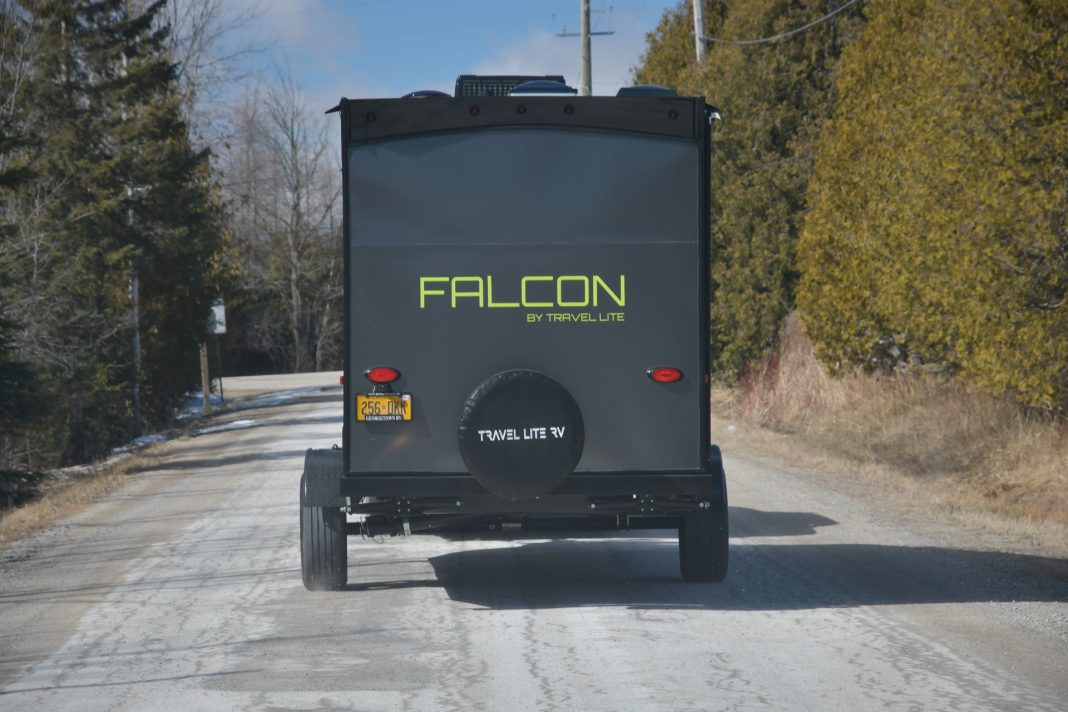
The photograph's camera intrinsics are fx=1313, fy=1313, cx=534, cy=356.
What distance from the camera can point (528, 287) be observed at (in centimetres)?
830

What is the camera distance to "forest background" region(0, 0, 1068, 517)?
13.7 m

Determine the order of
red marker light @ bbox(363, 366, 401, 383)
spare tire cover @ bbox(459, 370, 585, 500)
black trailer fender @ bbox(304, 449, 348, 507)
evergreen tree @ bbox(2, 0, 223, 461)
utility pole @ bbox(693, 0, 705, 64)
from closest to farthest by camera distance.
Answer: spare tire cover @ bbox(459, 370, 585, 500) → red marker light @ bbox(363, 366, 401, 383) → black trailer fender @ bbox(304, 449, 348, 507) → evergreen tree @ bbox(2, 0, 223, 461) → utility pole @ bbox(693, 0, 705, 64)

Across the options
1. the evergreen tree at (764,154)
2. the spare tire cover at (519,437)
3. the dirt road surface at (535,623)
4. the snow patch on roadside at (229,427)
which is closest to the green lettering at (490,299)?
the spare tire cover at (519,437)

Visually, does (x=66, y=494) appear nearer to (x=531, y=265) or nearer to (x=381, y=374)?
(x=381, y=374)

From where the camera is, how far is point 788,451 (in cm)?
1928

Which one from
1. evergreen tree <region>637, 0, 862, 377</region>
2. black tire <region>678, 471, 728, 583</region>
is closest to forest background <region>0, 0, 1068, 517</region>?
evergreen tree <region>637, 0, 862, 377</region>

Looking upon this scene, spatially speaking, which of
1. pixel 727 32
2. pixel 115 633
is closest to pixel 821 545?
pixel 115 633

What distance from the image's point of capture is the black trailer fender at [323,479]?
8.73m

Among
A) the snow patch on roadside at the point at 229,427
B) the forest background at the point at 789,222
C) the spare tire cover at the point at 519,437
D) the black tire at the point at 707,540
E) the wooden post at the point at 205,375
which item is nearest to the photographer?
the spare tire cover at the point at 519,437

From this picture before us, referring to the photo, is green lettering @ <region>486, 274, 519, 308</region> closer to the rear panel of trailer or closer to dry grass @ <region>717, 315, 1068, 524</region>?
the rear panel of trailer

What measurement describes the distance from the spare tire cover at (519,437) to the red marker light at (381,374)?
1.71 ft

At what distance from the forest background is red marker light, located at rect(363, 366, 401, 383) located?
7.59 metres

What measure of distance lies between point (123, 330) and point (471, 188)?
73.4ft

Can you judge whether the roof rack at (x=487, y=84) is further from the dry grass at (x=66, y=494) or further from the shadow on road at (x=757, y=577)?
the dry grass at (x=66, y=494)
